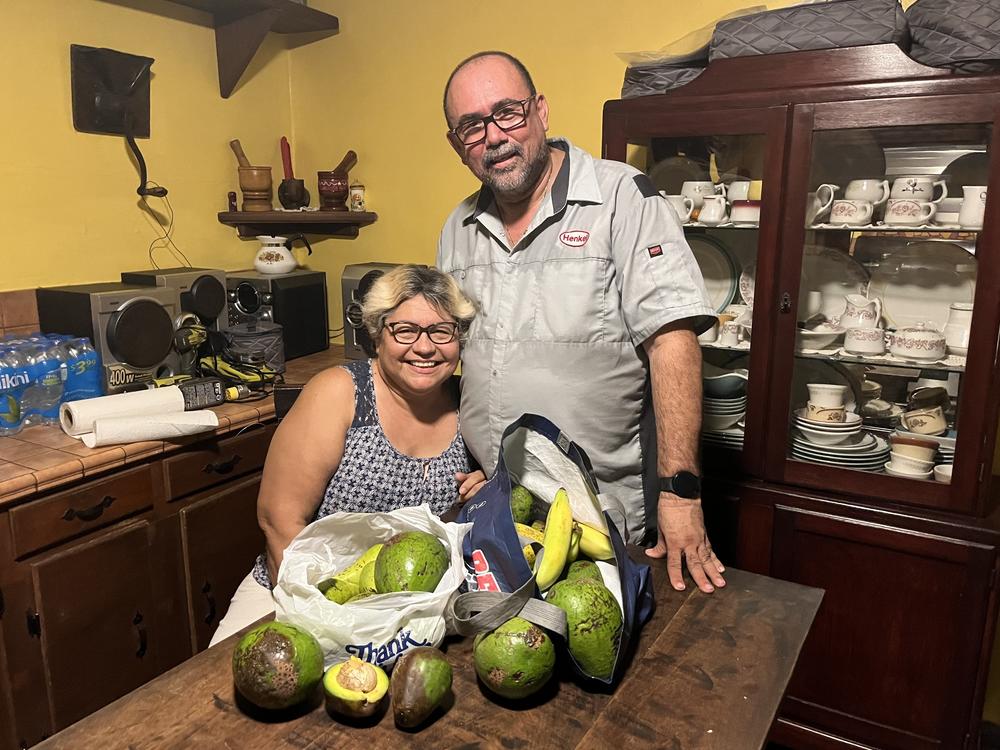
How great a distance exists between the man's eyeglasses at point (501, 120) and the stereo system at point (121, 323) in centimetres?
124

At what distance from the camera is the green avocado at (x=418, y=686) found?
0.83 metres

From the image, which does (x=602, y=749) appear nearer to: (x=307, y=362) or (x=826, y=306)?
(x=826, y=306)

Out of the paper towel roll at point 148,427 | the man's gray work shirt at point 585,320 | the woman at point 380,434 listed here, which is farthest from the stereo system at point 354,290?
the man's gray work shirt at point 585,320

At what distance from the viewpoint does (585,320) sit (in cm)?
148

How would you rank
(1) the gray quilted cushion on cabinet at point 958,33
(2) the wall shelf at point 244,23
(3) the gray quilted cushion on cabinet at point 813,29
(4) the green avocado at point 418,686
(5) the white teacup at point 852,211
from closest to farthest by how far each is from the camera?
1. (4) the green avocado at point 418,686
2. (1) the gray quilted cushion on cabinet at point 958,33
3. (3) the gray quilted cushion on cabinet at point 813,29
4. (5) the white teacup at point 852,211
5. (2) the wall shelf at point 244,23

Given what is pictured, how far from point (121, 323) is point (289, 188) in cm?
103

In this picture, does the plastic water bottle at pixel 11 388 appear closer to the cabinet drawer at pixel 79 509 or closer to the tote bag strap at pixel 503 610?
the cabinet drawer at pixel 79 509

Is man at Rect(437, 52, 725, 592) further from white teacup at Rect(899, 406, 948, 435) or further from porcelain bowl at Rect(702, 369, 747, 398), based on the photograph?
white teacup at Rect(899, 406, 948, 435)

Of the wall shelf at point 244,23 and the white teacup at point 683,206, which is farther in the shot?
the wall shelf at point 244,23

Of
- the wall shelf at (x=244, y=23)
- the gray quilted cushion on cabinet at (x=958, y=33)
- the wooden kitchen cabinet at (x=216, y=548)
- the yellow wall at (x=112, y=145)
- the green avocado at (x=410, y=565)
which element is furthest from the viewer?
the wall shelf at (x=244, y=23)

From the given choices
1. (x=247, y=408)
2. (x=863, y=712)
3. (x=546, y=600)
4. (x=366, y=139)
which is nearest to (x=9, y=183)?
(x=247, y=408)

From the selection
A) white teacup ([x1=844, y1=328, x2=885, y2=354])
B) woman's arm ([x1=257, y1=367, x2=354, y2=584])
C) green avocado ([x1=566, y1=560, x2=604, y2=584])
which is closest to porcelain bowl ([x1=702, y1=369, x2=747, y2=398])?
white teacup ([x1=844, y1=328, x2=885, y2=354])

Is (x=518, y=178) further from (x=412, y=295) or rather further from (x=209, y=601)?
(x=209, y=601)

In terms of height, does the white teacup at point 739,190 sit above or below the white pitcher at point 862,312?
above
